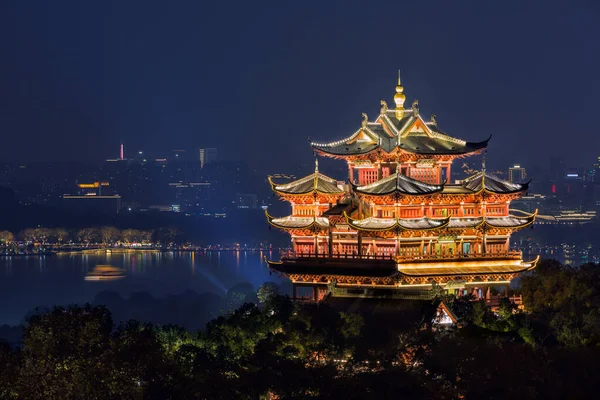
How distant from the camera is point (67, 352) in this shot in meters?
27.8

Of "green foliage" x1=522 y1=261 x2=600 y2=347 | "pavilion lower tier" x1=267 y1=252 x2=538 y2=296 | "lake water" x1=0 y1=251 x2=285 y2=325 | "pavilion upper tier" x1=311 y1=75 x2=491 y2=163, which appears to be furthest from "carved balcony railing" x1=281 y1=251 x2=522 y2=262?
"lake water" x1=0 y1=251 x2=285 y2=325

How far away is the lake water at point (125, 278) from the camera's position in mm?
94062

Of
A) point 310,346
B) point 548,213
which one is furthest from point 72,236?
point 310,346

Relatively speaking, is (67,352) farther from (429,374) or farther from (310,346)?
(429,374)

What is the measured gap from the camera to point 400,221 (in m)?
36.5

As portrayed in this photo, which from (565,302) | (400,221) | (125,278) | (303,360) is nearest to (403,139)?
(400,221)

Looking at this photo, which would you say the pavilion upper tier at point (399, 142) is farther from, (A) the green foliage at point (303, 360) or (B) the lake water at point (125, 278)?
(B) the lake water at point (125, 278)

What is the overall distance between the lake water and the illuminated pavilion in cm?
4537

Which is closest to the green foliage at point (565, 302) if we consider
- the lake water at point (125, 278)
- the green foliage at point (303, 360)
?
the green foliage at point (303, 360)

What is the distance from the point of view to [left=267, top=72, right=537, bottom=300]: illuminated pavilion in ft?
118

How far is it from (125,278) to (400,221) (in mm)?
72191

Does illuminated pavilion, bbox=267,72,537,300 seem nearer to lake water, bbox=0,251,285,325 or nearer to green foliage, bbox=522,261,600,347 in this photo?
green foliage, bbox=522,261,600,347

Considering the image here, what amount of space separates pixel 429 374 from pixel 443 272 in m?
9.39

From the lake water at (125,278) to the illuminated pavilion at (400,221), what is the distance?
45.4m
